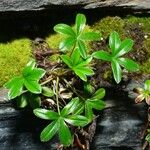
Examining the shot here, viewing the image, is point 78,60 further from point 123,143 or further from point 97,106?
point 123,143

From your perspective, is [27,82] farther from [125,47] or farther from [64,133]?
[125,47]

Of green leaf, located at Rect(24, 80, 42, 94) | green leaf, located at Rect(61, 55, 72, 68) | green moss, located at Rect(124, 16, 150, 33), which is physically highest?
green moss, located at Rect(124, 16, 150, 33)

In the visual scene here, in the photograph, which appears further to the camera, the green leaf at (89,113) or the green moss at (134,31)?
the green moss at (134,31)

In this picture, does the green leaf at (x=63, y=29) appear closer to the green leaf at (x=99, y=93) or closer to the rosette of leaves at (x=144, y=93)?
the green leaf at (x=99, y=93)

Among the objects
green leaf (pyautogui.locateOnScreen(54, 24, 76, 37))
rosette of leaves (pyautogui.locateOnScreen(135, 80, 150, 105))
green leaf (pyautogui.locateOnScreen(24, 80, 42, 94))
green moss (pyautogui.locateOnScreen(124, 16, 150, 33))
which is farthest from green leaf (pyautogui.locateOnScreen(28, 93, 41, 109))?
green moss (pyautogui.locateOnScreen(124, 16, 150, 33))

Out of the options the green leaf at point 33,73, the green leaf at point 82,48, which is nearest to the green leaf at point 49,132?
the green leaf at point 33,73

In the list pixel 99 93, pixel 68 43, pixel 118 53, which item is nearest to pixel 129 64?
pixel 118 53

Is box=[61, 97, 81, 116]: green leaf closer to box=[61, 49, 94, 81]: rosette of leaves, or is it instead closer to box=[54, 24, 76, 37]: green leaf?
box=[61, 49, 94, 81]: rosette of leaves
